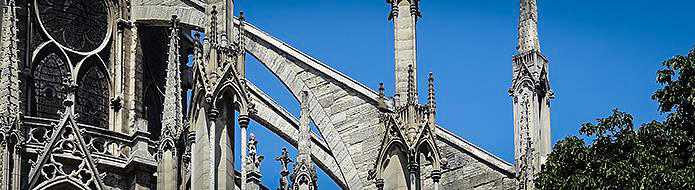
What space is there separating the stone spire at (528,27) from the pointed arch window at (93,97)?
9482mm

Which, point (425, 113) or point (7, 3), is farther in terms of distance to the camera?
point (7, 3)

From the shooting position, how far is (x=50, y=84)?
43000 millimetres

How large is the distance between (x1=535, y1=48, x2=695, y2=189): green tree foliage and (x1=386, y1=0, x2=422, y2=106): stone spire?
3.07 m

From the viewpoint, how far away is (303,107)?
33.7 meters

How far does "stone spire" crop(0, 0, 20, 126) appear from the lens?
37.0m

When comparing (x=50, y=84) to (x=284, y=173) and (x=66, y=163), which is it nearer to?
(x=66, y=163)

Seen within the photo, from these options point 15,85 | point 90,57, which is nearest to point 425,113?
point 15,85

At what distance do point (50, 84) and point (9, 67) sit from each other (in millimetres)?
4854

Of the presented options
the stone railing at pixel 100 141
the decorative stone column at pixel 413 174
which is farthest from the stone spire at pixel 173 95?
the decorative stone column at pixel 413 174

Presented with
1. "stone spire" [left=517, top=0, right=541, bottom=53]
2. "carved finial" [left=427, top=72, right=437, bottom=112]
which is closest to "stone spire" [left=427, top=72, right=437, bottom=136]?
"carved finial" [left=427, top=72, right=437, bottom=112]

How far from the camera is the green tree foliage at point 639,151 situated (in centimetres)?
3344

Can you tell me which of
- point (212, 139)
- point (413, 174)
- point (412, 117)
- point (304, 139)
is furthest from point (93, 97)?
point (413, 174)

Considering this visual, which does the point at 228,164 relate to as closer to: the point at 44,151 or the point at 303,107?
the point at 303,107

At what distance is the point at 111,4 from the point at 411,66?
12275 mm
